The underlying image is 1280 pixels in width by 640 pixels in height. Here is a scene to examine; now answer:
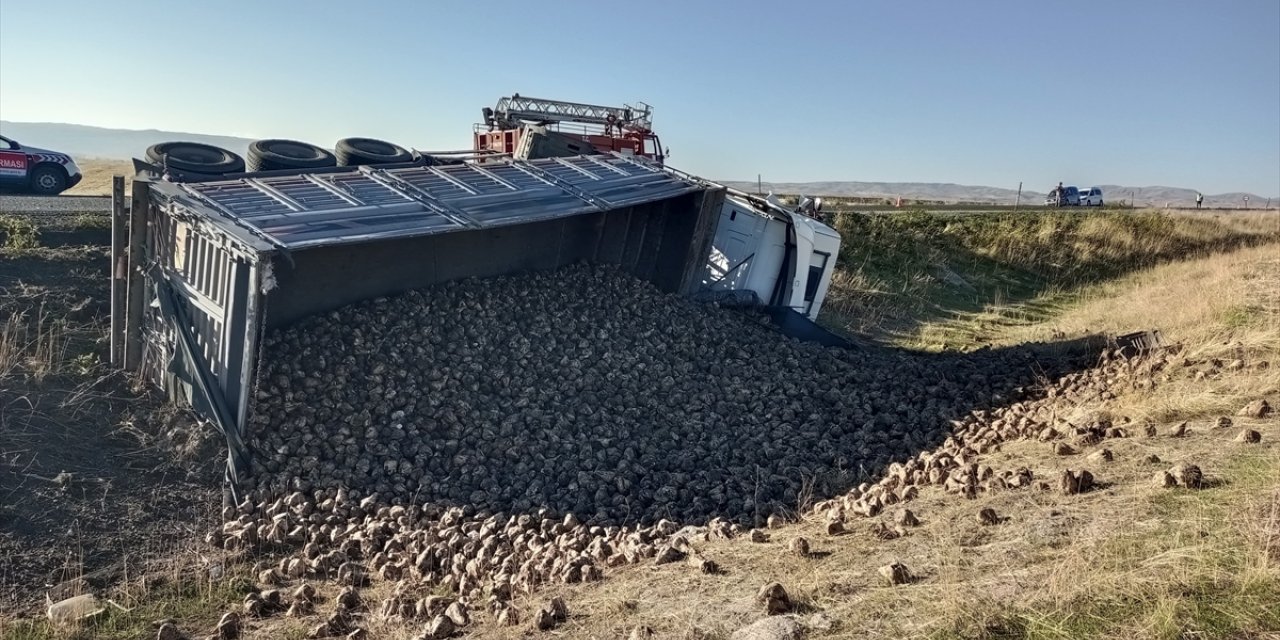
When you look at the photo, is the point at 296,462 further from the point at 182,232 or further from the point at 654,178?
the point at 654,178

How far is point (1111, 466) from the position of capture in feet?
16.6

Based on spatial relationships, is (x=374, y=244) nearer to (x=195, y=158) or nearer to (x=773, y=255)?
(x=195, y=158)

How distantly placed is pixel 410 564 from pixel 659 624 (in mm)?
1913

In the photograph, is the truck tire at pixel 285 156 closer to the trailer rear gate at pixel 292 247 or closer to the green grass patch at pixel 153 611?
the trailer rear gate at pixel 292 247

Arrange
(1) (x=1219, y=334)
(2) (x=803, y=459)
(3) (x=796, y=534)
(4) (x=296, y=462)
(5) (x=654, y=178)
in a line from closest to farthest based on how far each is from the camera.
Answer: (3) (x=796, y=534) < (4) (x=296, y=462) < (2) (x=803, y=459) < (1) (x=1219, y=334) < (5) (x=654, y=178)

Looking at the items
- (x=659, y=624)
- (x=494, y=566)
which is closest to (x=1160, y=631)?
(x=659, y=624)

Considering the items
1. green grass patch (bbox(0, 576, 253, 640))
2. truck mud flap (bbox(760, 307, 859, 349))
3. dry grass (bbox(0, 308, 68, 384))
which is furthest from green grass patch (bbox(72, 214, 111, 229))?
truck mud flap (bbox(760, 307, 859, 349))

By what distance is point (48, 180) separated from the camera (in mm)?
14492

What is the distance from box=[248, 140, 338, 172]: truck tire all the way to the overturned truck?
578mm

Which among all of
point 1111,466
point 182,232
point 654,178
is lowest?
Answer: point 1111,466

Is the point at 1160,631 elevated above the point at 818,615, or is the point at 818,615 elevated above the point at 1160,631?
the point at 1160,631

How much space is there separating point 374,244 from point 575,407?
2.43 metres

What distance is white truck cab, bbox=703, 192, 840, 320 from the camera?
11148 mm

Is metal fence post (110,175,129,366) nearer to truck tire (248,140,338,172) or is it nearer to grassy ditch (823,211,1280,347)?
truck tire (248,140,338,172)
